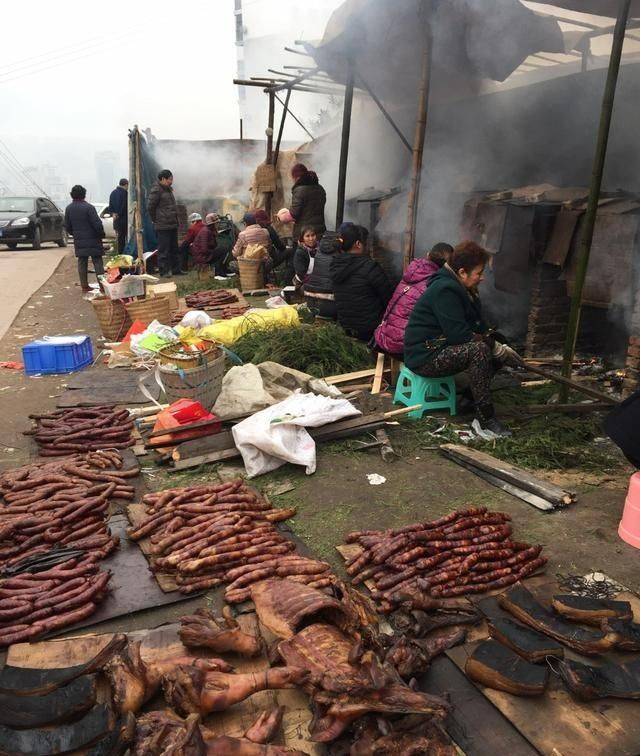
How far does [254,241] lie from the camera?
12727 millimetres

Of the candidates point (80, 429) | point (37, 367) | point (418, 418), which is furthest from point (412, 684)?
point (37, 367)

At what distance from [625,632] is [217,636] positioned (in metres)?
1.94

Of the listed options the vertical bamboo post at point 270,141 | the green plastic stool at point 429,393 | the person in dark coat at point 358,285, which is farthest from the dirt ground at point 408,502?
the vertical bamboo post at point 270,141

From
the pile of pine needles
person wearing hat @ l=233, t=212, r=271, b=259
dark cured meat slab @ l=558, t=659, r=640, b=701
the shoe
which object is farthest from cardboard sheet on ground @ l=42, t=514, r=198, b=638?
person wearing hat @ l=233, t=212, r=271, b=259

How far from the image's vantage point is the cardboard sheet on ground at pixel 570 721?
94.6 inches

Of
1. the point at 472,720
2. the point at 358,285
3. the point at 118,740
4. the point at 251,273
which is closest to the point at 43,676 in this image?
the point at 118,740

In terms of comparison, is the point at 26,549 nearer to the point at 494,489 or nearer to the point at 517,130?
the point at 494,489

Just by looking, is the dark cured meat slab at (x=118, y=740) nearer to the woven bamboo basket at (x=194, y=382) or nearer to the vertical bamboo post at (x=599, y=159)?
the woven bamboo basket at (x=194, y=382)

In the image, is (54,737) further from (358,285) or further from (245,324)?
(245,324)

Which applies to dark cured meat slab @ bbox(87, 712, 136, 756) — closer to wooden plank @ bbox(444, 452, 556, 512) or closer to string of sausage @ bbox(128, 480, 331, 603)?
string of sausage @ bbox(128, 480, 331, 603)

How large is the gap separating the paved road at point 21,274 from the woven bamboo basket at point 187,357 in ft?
17.2

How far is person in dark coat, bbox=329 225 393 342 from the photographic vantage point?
744 cm

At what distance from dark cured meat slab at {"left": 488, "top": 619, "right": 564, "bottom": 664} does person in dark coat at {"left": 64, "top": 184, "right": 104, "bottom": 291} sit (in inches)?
453

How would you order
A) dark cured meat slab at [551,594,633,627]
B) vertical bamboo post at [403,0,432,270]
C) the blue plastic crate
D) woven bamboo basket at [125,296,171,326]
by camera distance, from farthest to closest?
woven bamboo basket at [125,296,171,326]
the blue plastic crate
vertical bamboo post at [403,0,432,270]
dark cured meat slab at [551,594,633,627]
